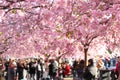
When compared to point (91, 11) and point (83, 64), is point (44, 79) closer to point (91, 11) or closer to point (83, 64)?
point (83, 64)

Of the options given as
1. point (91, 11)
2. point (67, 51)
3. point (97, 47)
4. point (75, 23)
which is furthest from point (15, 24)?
point (97, 47)

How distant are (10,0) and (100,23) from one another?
18.6 ft

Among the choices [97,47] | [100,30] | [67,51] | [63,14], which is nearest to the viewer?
[63,14]

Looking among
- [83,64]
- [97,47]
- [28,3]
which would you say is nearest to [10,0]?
[28,3]

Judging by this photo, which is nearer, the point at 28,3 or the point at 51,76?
the point at 28,3

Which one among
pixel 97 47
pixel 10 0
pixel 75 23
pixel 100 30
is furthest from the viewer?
pixel 97 47

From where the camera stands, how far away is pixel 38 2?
1652 centimetres

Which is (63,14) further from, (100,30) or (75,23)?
(100,30)

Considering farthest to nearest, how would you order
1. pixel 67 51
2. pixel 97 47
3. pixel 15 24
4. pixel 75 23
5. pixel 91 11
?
pixel 97 47
pixel 67 51
pixel 15 24
pixel 75 23
pixel 91 11

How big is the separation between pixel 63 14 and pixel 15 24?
547 centimetres

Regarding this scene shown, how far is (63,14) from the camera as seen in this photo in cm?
1731

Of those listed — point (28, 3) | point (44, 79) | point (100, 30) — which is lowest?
point (44, 79)

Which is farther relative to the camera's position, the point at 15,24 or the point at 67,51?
the point at 67,51

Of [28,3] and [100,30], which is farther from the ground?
[28,3]
